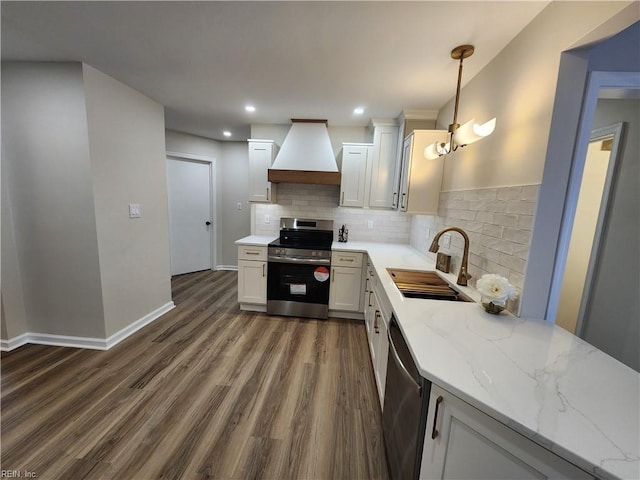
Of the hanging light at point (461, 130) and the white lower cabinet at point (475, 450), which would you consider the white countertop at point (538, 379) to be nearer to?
the white lower cabinet at point (475, 450)

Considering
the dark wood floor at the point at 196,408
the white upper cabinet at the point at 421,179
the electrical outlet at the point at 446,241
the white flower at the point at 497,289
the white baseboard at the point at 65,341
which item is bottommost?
the dark wood floor at the point at 196,408

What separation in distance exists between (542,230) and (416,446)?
Answer: 1.13m

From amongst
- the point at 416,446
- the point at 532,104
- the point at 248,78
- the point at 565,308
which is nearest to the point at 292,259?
the point at 248,78

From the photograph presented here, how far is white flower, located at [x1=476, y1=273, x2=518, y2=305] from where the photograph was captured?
1.17m

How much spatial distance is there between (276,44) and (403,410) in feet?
7.33

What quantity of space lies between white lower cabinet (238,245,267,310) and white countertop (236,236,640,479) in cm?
200

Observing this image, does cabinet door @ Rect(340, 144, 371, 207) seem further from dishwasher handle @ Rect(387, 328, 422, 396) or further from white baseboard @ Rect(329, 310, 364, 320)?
dishwasher handle @ Rect(387, 328, 422, 396)

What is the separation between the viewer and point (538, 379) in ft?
2.56

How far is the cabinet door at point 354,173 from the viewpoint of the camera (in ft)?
9.68

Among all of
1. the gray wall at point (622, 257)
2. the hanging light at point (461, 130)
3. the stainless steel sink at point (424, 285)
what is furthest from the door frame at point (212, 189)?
the gray wall at point (622, 257)

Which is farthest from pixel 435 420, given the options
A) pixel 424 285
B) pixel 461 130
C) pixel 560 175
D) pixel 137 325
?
pixel 137 325

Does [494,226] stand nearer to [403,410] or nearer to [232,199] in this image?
[403,410]

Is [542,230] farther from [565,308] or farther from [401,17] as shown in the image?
[565,308]

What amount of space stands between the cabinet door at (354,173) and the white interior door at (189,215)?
2798 millimetres
